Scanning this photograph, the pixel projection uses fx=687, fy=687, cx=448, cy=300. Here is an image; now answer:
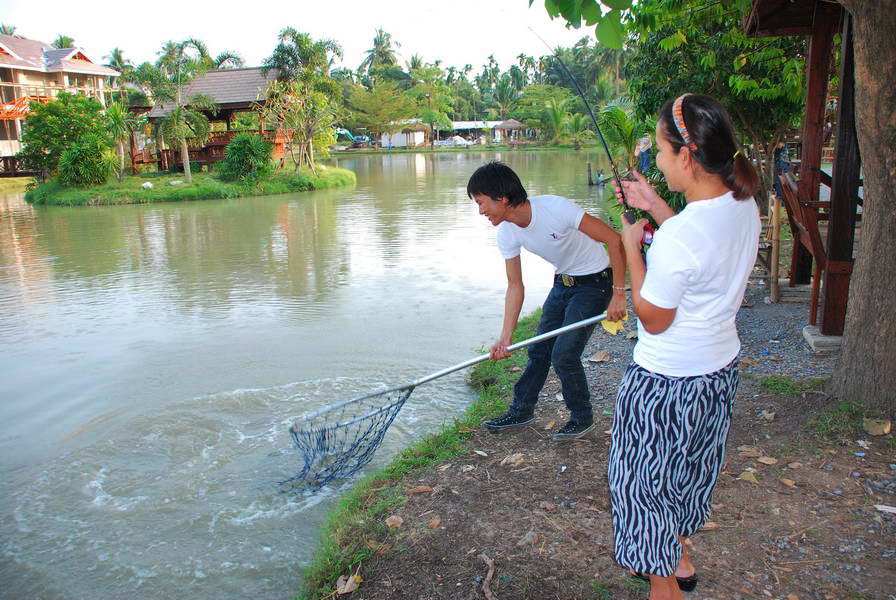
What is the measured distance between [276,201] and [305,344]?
45.8 ft

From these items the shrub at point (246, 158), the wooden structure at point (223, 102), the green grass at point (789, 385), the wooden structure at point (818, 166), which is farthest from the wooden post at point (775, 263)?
the wooden structure at point (223, 102)

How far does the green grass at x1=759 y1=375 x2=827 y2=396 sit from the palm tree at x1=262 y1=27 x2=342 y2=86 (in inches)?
909

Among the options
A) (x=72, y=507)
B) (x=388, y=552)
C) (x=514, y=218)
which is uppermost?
(x=514, y=218)

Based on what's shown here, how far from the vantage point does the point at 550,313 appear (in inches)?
134

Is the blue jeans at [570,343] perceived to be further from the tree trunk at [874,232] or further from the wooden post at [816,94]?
the wooden post at [816,94]

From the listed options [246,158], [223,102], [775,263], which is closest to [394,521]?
[775,263]

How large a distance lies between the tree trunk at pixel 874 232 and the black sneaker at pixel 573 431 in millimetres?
1220

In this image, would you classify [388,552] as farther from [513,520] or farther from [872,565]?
[872,565]

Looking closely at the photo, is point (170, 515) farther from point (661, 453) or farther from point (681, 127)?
point (681, 127)

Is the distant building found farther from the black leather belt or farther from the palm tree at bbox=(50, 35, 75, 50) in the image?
the black leather belt

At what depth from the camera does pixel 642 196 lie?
76.8 inches

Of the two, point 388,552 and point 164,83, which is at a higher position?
point 164,83

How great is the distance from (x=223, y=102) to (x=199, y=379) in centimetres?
2162

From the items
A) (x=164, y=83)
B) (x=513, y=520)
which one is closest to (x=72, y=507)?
(x=513, y=520)
